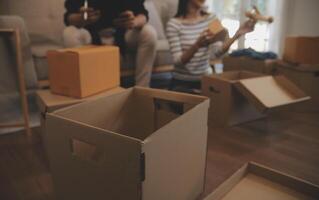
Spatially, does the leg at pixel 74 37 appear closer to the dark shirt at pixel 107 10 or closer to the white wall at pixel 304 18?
the dark shirt at pixel 107 10

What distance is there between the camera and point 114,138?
577mm

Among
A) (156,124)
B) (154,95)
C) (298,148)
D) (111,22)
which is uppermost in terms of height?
(111,22)

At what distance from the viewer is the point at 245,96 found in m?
1.51

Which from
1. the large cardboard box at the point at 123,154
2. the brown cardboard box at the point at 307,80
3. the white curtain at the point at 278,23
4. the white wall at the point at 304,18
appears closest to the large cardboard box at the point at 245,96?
the brown cardboard box at the point at 307,80

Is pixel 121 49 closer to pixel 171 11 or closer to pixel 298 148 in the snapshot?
pixel 171 11

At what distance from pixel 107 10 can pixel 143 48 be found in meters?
0.31

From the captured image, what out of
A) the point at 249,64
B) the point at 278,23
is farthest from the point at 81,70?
the point at 278,23

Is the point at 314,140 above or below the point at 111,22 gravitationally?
below

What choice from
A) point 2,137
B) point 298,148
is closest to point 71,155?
point 2,137

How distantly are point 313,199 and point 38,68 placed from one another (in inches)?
58.1

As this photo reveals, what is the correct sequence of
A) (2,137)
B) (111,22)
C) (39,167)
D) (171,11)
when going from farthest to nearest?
(171,11) < (111,22) < (2,137) < (39,167)

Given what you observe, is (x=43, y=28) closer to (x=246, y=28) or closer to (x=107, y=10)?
(x=107, y=10)

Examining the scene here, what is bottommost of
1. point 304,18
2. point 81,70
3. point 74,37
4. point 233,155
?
point 233,155

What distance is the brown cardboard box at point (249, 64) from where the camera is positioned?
79.8 inches
